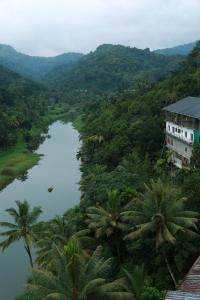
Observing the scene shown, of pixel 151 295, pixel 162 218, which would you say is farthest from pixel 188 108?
pixel 151 295

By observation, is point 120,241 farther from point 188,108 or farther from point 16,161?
point 16,161

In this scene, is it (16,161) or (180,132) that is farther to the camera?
(16,161)

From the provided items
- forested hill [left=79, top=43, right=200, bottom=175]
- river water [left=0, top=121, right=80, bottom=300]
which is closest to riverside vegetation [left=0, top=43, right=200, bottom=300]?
river water [left=0, top=121, right=80, bottom=300]

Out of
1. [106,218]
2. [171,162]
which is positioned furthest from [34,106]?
[106,218]

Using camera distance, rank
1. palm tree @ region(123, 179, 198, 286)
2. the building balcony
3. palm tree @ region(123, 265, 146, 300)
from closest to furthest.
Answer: palm tree @ region(123, 265, 146, 300) < palm tree @ region(123, 179, 198, 286) < the building balcony

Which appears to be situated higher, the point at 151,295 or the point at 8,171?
the point at 151,295

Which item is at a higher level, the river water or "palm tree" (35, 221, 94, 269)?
"palm tree" (35, 221, 94, 269)

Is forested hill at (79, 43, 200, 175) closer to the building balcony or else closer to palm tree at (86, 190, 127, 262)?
the building balcony

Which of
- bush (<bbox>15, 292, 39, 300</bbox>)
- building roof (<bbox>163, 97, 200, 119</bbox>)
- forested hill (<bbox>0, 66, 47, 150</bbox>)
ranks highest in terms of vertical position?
building roof (<bbox>163, 97, 200, 119</bbox>)
